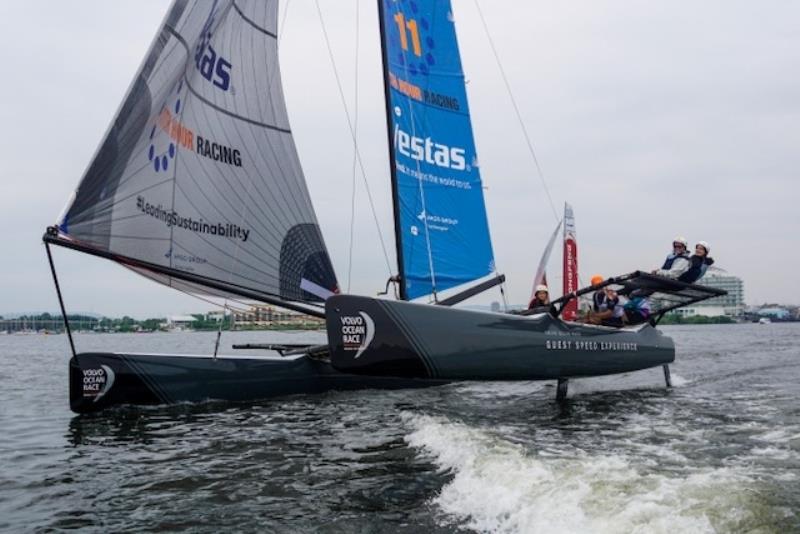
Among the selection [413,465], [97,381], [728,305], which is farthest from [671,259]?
[728,305]

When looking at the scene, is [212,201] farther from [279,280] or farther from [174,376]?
[174,376]

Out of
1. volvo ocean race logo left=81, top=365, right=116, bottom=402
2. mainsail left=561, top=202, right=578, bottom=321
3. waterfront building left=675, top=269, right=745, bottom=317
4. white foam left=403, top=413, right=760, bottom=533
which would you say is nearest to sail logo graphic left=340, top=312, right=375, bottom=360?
white foam left=403, top=413, right=760, bottom=533

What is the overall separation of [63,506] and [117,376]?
439 cm

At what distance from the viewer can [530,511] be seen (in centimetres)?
458

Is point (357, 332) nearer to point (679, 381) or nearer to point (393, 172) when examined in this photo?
point (393, 172)

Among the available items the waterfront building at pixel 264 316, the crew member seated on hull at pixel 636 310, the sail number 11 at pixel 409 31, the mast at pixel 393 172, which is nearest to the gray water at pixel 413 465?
the waterfront building at pixel 264 316

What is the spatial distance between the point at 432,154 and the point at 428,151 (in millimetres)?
110

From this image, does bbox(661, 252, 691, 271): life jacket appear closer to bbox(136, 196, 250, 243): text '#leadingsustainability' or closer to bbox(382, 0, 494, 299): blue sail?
bbox(382, 0, 494, 299): blue sail

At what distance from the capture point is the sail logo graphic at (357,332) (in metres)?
8.09

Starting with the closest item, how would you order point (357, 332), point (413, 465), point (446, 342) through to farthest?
point (413, 465) < point (357, 332) < point (446, 342)

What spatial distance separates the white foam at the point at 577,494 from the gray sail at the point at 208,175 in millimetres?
5029

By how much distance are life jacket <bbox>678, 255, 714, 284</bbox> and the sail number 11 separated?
596 cm

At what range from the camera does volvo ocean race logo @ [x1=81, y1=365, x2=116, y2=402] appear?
944cm

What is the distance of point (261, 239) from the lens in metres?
10.3
